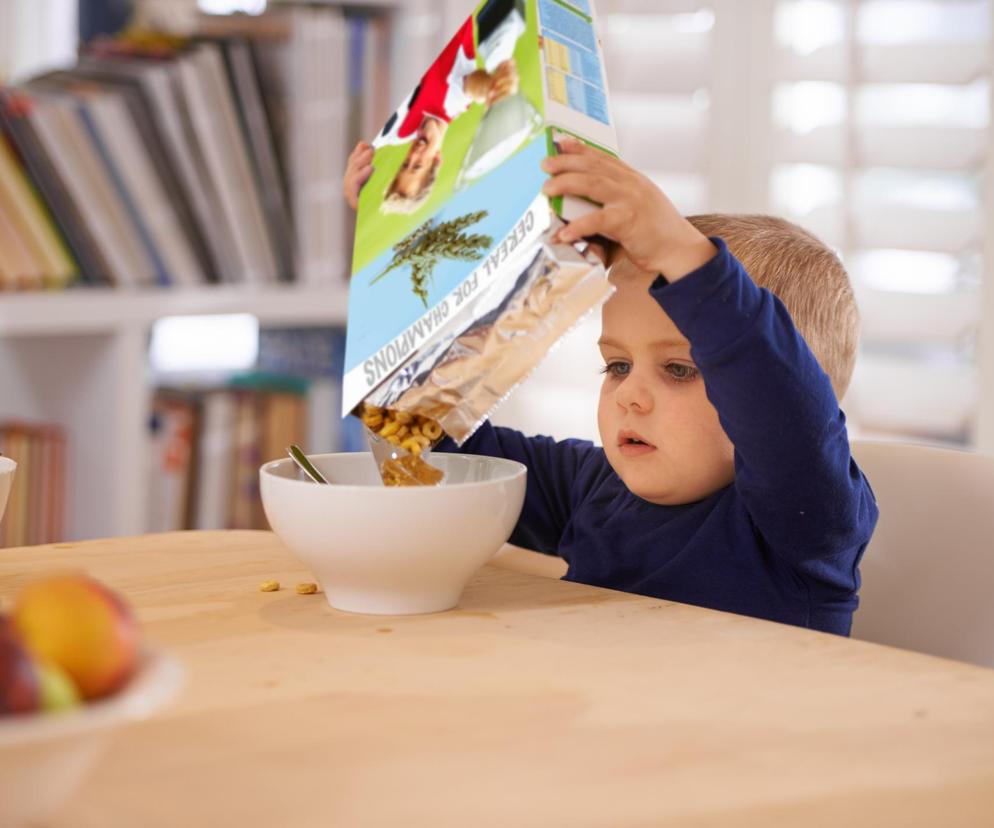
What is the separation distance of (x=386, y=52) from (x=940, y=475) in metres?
1.32

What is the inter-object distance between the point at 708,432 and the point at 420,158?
1.07 feet

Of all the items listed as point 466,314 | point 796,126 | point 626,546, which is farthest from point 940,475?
point 796,126

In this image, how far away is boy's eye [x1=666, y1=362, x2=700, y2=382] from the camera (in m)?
0.99

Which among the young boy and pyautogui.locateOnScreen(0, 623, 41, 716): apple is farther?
the young boy

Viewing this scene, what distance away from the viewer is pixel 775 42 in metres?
1.84

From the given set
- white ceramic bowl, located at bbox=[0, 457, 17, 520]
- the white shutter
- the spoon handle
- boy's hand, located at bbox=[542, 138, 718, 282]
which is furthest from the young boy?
the white shutter

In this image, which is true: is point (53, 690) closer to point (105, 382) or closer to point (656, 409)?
point (656, 409)

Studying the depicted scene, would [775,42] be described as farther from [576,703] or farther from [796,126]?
[576,703]

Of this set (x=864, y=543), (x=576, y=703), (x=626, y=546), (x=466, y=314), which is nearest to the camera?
(x=576, y=703)

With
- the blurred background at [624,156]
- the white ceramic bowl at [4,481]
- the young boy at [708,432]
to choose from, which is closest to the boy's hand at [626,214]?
the young boy at [708,432]

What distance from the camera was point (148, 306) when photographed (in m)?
1.86

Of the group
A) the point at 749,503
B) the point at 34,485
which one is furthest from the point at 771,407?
the point at 34,485

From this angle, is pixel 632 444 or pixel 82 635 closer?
pixel 82 635

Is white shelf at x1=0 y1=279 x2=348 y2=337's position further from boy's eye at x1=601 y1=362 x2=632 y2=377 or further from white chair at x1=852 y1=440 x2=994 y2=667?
white chair at x1=852 y1=440 x2=994 y2=667
